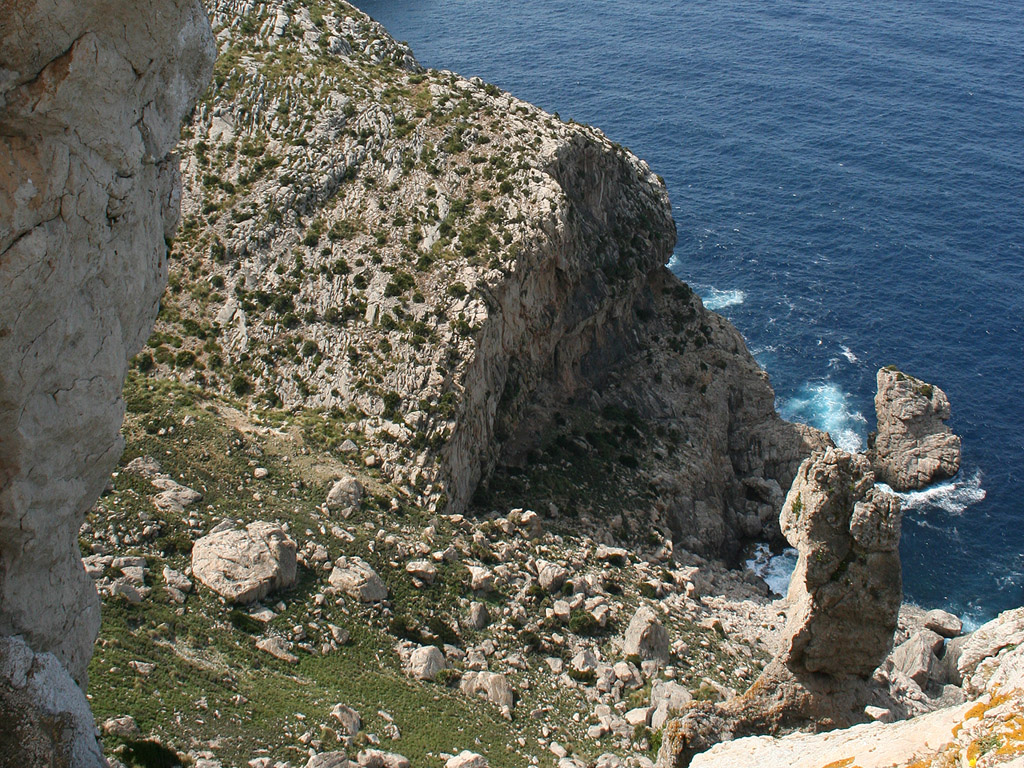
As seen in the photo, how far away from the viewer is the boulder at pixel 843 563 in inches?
1598

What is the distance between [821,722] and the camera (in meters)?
43.4

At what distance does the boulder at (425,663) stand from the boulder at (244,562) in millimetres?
8253

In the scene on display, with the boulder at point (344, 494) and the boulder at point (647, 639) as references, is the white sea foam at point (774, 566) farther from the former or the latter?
the boulder at point (344, 494)

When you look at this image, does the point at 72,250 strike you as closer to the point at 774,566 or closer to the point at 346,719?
the point at 346,719

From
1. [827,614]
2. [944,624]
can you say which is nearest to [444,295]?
[827,614]

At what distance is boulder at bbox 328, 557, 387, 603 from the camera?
51594 mm

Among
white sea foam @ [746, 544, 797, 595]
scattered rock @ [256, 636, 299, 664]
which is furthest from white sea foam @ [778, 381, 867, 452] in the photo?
scattered rock @ [256, 636, 299, 664]

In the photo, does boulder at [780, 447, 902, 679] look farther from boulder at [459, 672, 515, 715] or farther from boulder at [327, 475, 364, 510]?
boulder at [327, 475, 364, 510]

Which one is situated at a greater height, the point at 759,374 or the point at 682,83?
the point at 682,83

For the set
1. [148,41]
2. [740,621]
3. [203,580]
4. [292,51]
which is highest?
[292,51]

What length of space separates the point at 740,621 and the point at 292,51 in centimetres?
6847

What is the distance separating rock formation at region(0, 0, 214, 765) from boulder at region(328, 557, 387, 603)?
23.0 metres

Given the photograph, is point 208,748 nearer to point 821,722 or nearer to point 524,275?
point 821,722

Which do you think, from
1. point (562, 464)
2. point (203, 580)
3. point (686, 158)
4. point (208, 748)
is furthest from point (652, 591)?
point (686, 158)
